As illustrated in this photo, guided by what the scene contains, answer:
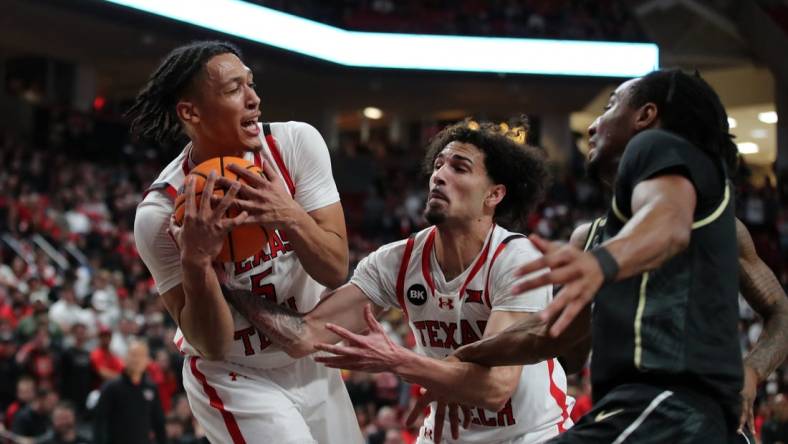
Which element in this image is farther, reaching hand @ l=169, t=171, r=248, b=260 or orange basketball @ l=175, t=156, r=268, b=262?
orange basketball @ l=175, t=156, r=268, b=262

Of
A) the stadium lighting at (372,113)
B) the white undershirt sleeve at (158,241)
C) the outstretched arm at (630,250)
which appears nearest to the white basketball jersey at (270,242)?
the white undershirt sleeve at (158,241)

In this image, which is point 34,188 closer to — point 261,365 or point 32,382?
point 32,382

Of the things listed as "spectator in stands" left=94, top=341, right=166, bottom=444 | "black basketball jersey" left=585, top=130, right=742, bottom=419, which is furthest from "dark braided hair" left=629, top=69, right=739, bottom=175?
"spectator in stands" left=94, top=341, right=166, bottom=444

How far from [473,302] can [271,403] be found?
2.92 ft

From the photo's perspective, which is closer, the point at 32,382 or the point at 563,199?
the point at 32,382

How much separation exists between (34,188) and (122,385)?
822 centimetres

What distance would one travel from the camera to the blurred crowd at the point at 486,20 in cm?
2433

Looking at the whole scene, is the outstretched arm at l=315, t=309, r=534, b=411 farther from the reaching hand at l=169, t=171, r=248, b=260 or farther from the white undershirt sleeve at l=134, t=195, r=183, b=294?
the white undershirt sleeve at l=134, t=195, r=183, b=294

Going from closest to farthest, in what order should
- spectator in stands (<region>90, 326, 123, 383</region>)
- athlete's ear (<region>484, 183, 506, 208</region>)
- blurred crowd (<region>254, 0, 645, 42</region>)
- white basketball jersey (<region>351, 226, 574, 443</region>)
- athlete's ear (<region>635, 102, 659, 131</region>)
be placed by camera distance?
1. athlete's ear (<region>635, 102, 659, 131</region>)
2. white basketball jersey (<region>351, 226, 574, 443</region>)
3. athlete's ear (<region>484, 183, 506, 208</region>)
4. spectator in stands (<region>90, 326, 123, 383</region>)
5. blurred crowd (<region>254, 0, 645, 42</region>)

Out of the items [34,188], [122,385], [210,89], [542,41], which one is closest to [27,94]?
[34,188]

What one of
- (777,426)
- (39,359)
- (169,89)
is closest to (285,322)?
(169,89)

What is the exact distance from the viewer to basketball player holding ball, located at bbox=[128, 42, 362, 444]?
4062 millimetres

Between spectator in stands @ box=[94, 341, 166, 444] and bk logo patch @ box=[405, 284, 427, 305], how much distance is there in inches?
197

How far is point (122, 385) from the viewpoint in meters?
9.08
